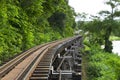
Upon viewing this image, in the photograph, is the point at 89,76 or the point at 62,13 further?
the point at 62,13

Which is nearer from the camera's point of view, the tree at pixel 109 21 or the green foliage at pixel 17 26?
the green foliage at pixel 17 26

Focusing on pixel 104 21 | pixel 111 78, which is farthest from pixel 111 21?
pixel 111 78

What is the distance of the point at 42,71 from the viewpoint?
10.1m

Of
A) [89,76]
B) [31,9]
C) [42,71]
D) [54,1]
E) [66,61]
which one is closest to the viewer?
[42,71]

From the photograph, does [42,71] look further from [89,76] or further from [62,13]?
[62,13]

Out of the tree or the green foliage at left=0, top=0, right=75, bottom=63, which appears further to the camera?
the tree

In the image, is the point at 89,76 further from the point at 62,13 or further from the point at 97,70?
the point at 62,13

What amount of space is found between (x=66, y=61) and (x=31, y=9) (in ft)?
38.8

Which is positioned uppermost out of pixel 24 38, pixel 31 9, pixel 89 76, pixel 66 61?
pixel 31 9

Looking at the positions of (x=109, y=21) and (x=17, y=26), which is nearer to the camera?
(x=17, y=26)

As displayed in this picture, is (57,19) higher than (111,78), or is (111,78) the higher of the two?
(57,19)

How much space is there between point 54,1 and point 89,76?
816 inches

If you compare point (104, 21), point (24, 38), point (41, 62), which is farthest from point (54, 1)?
point (41, 62)

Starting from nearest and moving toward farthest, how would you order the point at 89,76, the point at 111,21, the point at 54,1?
1. the point at 89,76
2. the point at 54,1
3. the point at 111,21
